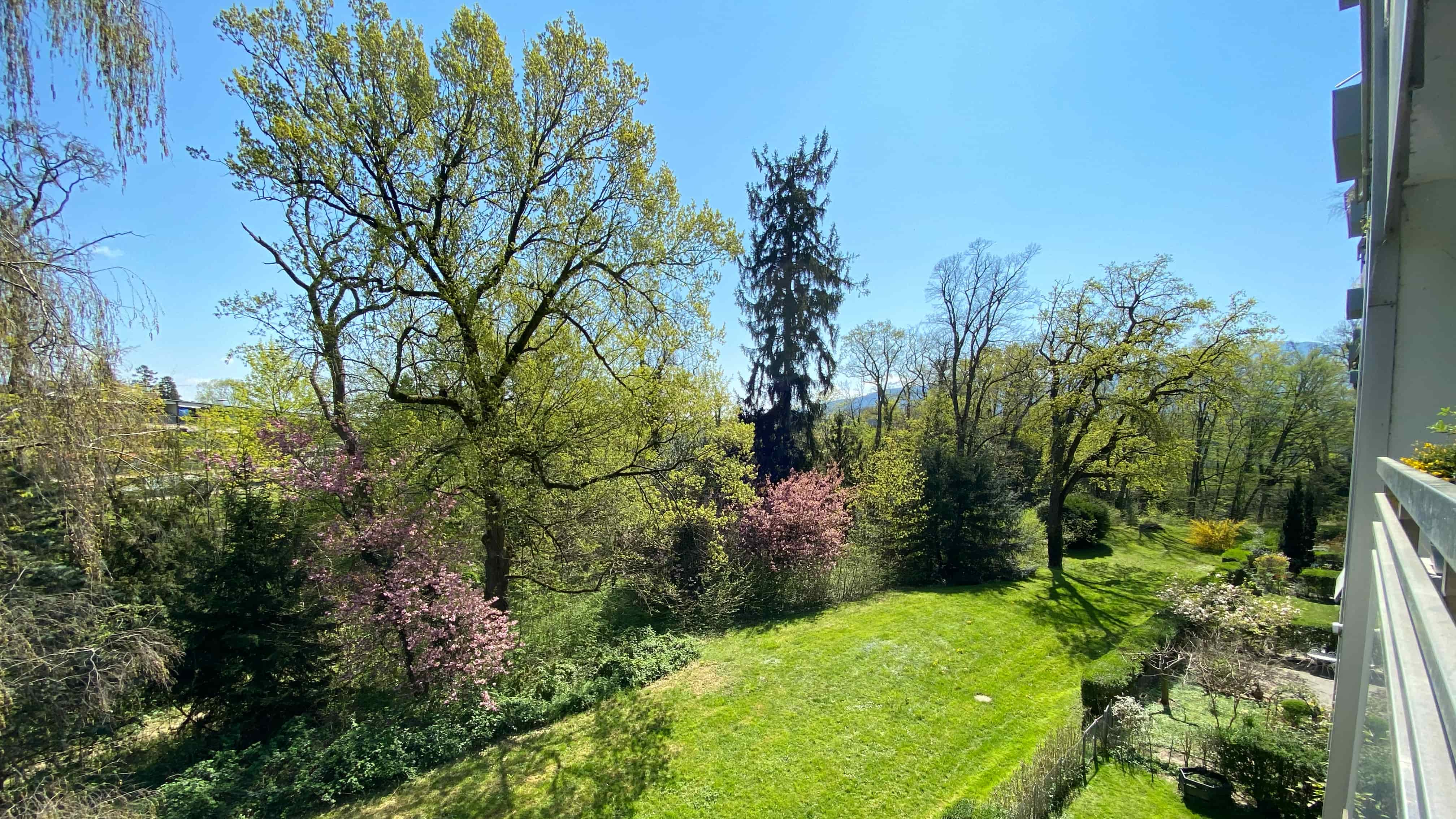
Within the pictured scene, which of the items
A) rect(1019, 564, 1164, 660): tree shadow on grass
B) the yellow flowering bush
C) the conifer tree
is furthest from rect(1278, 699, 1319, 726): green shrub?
the conifer tree

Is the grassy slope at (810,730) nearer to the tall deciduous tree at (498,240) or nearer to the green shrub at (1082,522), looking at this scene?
the tall deciduous tree at (498,240)

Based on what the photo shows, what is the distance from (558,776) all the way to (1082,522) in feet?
65.5

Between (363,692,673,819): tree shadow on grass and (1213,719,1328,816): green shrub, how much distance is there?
7.07m

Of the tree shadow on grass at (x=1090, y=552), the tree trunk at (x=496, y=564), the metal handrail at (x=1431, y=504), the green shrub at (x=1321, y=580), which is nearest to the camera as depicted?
the metal handrail at (x=1431, y=504)

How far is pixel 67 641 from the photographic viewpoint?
15.2 ft

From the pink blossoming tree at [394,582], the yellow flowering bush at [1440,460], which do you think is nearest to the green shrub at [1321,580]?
the yellow flowering bush at [1440,460]

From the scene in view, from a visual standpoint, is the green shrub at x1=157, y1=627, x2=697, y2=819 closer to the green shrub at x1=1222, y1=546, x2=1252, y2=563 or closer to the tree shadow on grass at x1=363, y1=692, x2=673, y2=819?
the tree shadow on grass at x1=363, y1=692, x2=673, y2=819

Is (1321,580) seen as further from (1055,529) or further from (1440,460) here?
(1440,460)

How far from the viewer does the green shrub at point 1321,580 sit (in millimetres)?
13484

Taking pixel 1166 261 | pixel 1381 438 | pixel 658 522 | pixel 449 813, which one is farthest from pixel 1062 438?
pixel 449 813

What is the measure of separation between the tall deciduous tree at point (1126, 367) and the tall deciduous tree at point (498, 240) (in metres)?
12.4

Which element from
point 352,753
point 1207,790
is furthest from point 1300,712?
point 352,753

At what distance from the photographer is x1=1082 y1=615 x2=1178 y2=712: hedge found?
763 cm

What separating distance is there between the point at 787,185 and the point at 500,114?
12.4 meters
